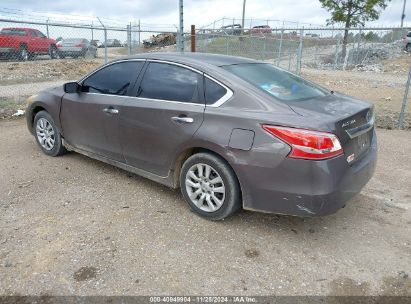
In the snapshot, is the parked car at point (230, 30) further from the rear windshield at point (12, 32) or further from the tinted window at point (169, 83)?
the rear windshield at point (12, 32)

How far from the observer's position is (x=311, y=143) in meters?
2.95

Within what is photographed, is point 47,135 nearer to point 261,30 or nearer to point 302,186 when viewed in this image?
point 302,186

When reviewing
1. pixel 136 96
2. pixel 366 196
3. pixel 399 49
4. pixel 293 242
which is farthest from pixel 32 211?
pixel 399 49

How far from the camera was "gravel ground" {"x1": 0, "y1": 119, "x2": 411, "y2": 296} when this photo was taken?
278cm

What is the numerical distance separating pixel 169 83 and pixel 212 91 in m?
0.56

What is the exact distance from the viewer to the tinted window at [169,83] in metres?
3.68

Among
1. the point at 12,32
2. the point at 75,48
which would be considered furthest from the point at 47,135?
the point at 75,48

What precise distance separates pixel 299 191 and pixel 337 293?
793 millimetres

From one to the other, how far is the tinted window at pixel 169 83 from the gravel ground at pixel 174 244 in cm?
112

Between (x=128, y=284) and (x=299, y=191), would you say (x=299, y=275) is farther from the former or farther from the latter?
(x=128, y=284)

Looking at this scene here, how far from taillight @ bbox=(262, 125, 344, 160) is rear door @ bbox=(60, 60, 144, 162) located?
1.97 m

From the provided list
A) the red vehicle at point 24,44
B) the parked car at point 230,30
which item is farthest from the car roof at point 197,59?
the red vehicle at point 24,44

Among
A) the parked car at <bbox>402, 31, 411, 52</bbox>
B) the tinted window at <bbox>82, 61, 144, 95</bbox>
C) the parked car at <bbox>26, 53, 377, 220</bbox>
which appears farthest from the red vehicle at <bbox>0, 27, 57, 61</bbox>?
the parked car at <bbox>402, 31, 411, 52</bbox>

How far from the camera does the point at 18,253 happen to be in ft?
10.1
